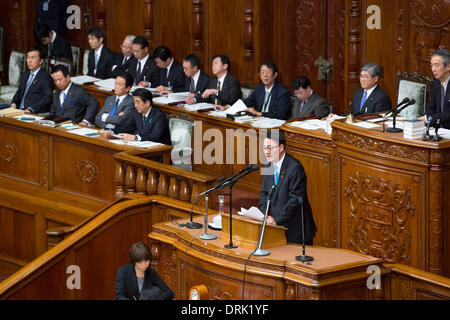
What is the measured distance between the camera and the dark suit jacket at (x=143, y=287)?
19.3 ft

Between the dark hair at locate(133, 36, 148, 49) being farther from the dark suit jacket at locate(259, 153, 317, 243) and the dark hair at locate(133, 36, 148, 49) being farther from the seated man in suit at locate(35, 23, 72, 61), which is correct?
the dark suit jacket at locate(259, 153, 317, 243)

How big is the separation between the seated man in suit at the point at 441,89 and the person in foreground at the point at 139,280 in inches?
99.9

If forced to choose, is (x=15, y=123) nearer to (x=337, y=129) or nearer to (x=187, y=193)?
(x=187, y=193)

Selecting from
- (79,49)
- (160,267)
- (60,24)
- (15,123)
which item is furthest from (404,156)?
(60,24)

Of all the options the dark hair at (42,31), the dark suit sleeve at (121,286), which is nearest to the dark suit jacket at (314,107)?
the dark suit sleeve at (121,286)

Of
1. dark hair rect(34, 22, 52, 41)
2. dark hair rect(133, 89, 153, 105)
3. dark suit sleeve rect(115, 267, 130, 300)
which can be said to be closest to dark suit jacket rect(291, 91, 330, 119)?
dark hair rect(133, 89, 153, 105)

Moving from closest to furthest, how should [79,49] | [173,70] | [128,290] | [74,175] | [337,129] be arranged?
[128,290] < [337,129] < [74,175] < [173,70] < [79,49]

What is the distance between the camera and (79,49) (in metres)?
12.7

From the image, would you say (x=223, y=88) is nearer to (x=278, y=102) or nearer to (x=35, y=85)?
(x=278, y=102)

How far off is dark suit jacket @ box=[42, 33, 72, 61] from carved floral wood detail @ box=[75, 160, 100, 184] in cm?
426

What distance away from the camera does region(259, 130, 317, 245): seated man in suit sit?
6.34 metres

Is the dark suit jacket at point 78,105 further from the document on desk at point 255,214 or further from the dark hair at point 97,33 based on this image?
the document on desk at point 255,214

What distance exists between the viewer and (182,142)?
853cm

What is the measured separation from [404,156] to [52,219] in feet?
12.7
